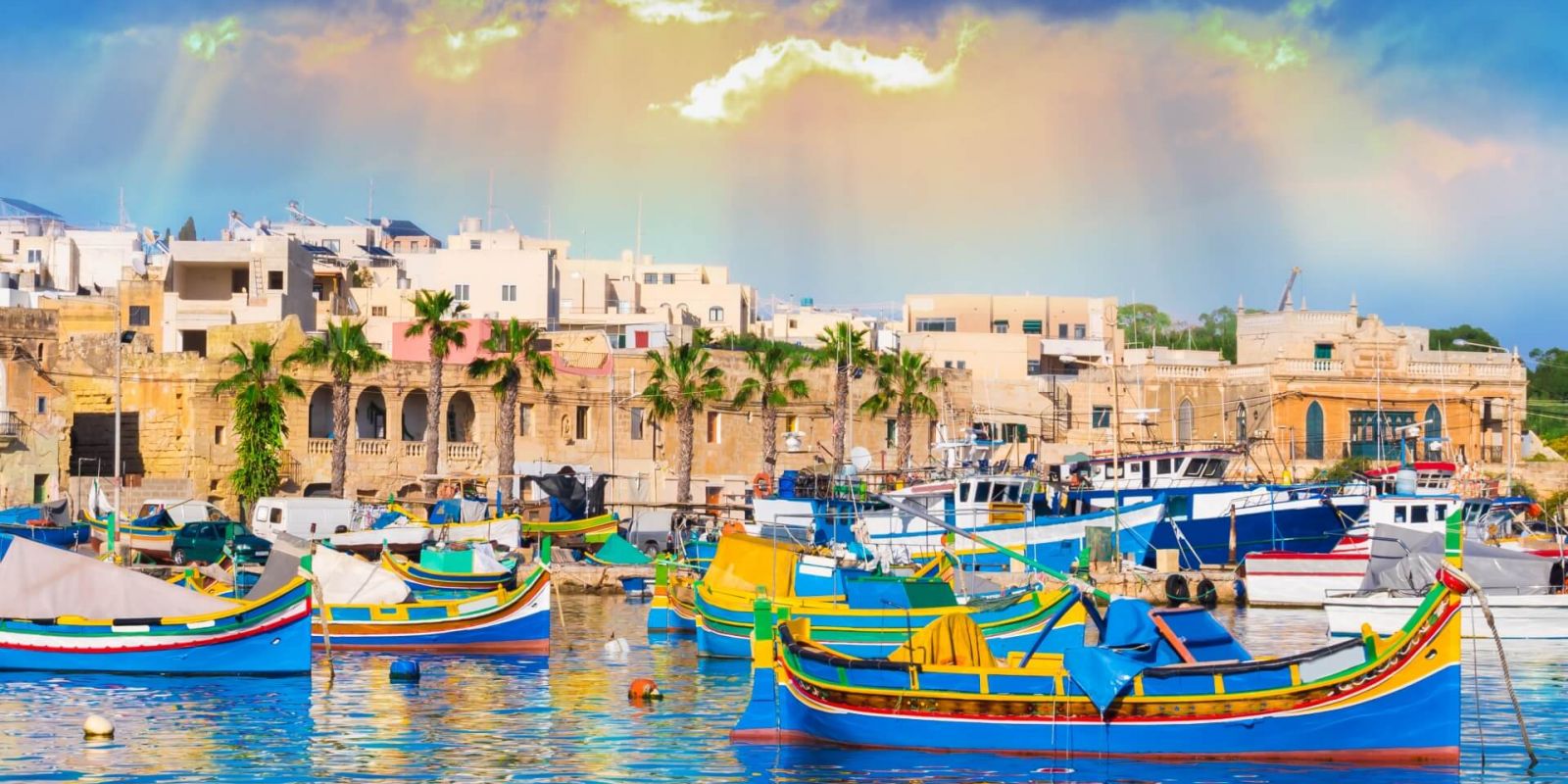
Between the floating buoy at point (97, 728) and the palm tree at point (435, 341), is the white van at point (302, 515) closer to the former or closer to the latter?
the palm tree at point (435, 341)

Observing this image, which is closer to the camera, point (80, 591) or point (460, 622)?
point (80, 591)

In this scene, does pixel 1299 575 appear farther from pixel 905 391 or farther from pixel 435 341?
pixel 435 341

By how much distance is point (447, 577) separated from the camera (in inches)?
1670

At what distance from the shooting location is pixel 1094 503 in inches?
2210

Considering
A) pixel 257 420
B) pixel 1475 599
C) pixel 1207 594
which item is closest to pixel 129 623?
pixel 1475 599

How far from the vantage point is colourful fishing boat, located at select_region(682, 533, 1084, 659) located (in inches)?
1165

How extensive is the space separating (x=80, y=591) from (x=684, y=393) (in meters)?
38.4

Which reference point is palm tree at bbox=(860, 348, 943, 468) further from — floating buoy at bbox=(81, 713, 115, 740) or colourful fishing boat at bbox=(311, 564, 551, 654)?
floating buoy at bbox=(81, 713, 115, 740)

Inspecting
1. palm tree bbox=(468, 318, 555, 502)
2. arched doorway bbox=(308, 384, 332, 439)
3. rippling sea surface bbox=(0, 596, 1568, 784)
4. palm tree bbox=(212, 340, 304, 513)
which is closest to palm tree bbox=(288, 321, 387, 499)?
palm tree bbox=(212, 340, 304, 513)

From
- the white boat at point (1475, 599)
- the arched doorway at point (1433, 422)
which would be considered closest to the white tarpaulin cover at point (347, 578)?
the white boat at point (1475, 599)

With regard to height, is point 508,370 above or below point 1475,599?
above

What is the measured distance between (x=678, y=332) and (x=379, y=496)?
17416 millimetres

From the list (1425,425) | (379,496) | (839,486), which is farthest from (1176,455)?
(379,496)

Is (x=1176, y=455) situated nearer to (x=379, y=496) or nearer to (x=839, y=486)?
(x=839, y=486)
